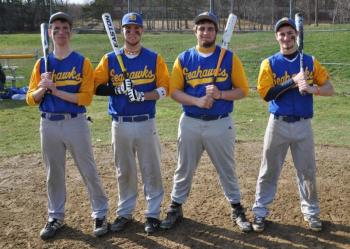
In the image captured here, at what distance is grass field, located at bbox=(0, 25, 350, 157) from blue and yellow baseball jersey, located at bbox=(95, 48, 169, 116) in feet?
12.1

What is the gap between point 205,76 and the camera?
13.2 ft

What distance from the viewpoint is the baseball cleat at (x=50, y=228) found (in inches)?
164

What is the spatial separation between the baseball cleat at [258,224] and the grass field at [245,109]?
3539mm

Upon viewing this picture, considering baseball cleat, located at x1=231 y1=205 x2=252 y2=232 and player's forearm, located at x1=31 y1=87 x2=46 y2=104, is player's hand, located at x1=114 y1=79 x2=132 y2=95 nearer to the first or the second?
player's forearm, located at x1=31 y1=87 x2=46 y2=104

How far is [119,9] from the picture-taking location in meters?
14.3

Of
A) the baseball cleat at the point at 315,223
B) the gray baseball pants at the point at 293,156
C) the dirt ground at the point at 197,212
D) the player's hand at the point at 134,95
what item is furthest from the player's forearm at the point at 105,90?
the baseball cleat at the point at 315,223

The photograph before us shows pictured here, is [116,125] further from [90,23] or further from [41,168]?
[90,23]

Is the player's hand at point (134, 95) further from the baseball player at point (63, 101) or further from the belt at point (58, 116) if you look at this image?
the belt at point (58, 116)

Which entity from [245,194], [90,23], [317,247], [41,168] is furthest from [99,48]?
[317,247]

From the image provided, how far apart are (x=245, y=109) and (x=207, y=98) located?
6634 mm

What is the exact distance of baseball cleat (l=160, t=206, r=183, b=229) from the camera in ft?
13.9

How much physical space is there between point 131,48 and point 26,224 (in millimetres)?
2140

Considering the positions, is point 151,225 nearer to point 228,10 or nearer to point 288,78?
point 288,78

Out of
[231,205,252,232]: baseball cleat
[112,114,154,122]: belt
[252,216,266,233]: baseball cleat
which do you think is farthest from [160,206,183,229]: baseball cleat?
[112,114,154,122]: belt
